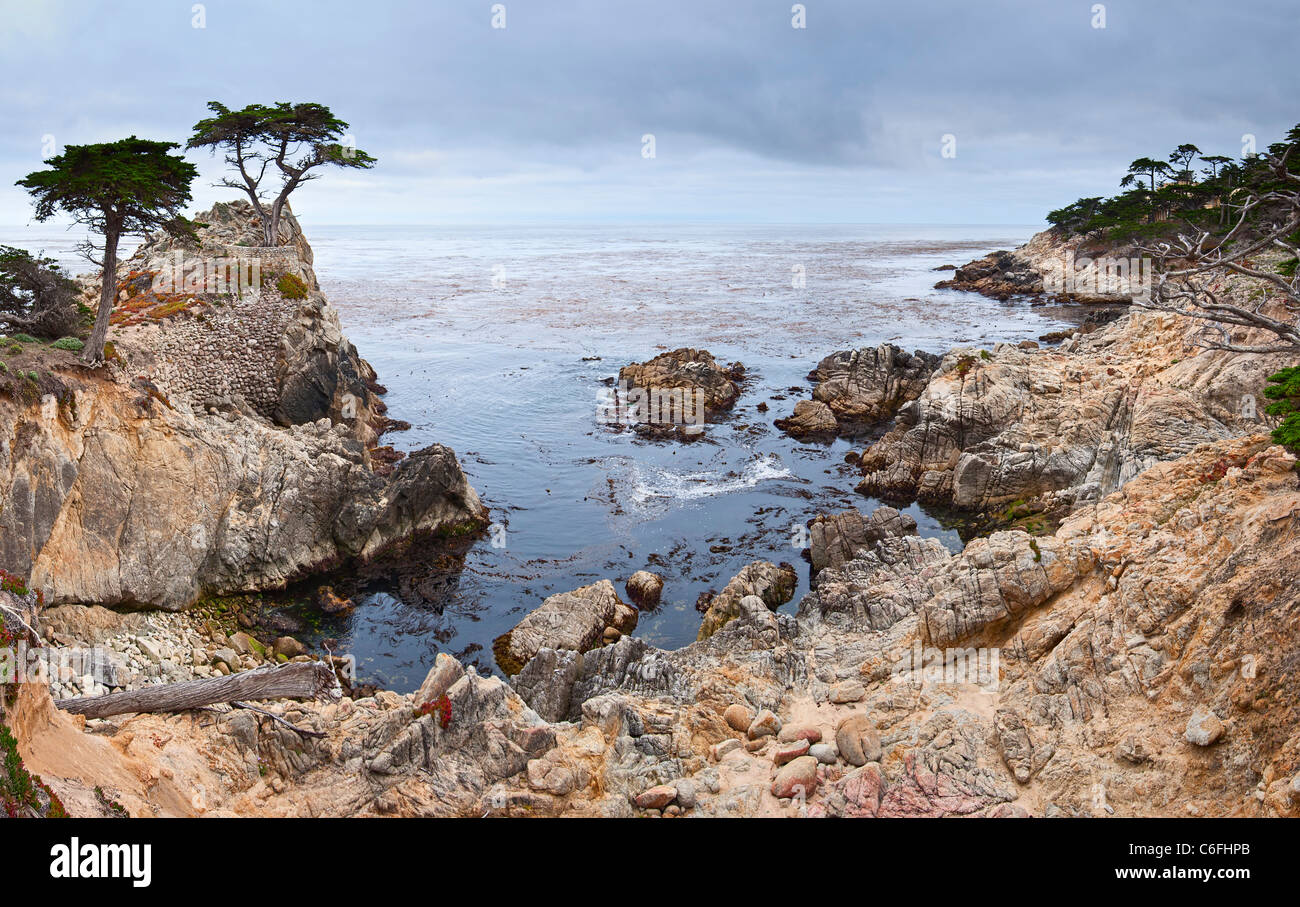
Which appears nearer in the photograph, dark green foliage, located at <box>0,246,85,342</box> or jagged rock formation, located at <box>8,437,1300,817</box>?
jagged rock formation, located at <box>8,437,1300,817</box>

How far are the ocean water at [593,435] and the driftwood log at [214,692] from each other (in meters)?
7.06

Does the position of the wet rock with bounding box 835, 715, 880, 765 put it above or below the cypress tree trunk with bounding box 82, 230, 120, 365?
below

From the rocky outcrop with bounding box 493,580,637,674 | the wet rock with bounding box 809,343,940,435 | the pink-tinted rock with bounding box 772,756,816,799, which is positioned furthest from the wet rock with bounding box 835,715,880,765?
the wet rock with bounding box 809,343,940,435

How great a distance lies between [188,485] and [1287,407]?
96.3 feet

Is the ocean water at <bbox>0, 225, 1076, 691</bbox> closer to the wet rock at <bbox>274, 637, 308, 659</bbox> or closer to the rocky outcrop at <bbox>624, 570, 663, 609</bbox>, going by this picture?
the rocky outcrop at <bbox>624, 570, 663, 609</bbox>

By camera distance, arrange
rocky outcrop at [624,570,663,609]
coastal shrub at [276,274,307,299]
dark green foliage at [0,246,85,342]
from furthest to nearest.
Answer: coastal shrub at [276,274,307,299] < rocky outcrop at [624,570,663,609] < dark green foliage at [0,246,85,342]

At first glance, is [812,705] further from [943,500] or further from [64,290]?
[64,290]

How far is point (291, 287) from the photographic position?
36.6 meters

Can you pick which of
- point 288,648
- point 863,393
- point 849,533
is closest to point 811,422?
point 863,393

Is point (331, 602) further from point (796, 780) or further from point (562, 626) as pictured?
point (796, 780)

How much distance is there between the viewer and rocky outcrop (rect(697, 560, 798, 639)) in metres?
23.5

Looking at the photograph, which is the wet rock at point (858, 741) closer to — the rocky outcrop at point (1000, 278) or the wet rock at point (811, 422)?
the wet rock at point (811, 422)

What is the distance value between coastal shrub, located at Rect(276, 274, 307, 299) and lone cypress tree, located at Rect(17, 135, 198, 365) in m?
10.0

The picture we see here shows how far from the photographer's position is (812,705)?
56.6ft
